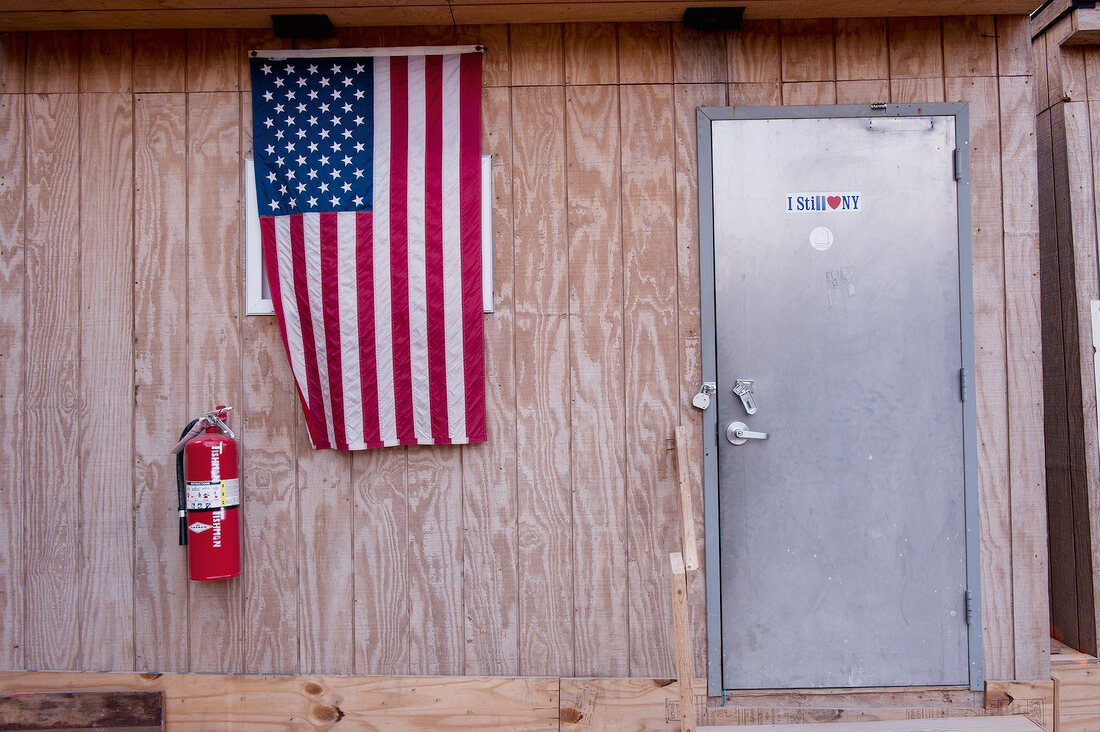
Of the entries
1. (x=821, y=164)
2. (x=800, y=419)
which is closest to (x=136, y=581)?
(x=800, y=419)

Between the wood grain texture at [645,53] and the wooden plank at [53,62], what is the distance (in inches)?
89.7

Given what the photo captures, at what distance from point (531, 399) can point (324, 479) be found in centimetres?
91

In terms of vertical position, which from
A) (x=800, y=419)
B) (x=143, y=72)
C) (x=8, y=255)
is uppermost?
(x=143, y=72)

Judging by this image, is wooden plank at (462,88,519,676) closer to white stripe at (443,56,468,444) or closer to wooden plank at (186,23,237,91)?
white stripe at (443,56,468,444)

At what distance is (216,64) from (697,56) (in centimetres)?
200

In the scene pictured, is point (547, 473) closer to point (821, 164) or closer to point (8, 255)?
point (821, 164)

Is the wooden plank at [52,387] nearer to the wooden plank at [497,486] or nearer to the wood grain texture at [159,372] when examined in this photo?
the wood grain texture at [159,372]

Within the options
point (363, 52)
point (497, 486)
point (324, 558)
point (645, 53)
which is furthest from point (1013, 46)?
point (324, 558)

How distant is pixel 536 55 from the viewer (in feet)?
9.62

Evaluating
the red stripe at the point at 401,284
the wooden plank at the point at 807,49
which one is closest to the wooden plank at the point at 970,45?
the wooden plank at the point at 807,49

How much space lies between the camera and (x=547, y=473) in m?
2.89

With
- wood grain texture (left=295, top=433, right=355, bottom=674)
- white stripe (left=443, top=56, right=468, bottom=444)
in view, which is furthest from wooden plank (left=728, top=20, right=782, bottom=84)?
wood grain texture (left=295, top=433, right=355, bottom=674)

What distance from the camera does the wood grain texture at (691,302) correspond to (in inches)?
112

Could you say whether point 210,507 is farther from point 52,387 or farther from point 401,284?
point 401,284
